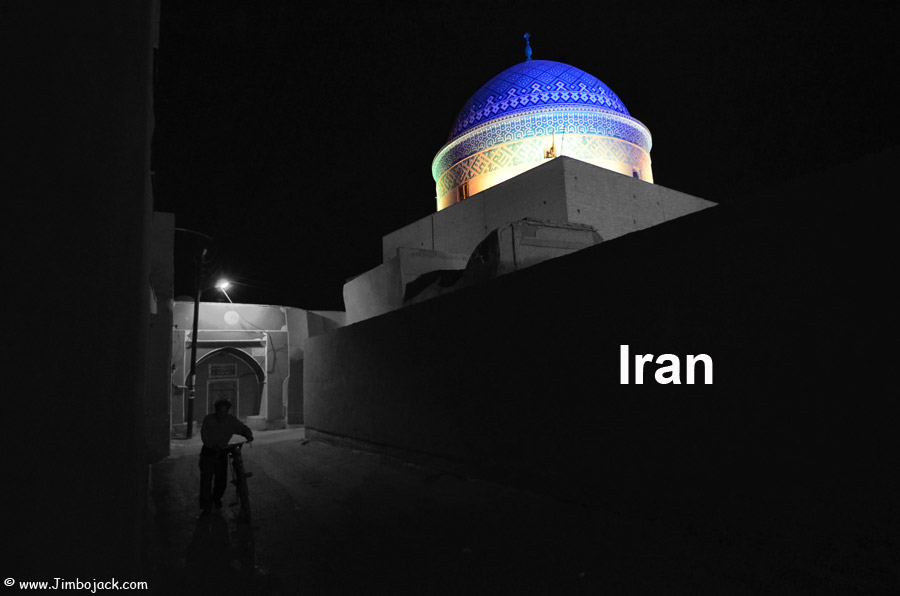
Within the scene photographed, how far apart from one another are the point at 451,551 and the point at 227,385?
1781 cm

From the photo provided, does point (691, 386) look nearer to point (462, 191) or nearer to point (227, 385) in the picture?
point (462, 191)

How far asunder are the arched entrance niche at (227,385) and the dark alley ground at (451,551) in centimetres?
1371

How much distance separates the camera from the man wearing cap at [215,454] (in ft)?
19.3

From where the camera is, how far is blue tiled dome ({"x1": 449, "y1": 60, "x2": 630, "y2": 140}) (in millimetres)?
15102

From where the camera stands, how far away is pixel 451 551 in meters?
4.41

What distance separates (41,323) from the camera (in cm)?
106

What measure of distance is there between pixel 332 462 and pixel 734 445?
7.10m

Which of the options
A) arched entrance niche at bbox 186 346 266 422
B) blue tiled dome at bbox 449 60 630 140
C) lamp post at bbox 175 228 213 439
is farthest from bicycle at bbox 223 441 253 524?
arched entrance niche at bbox 186 346 266 422

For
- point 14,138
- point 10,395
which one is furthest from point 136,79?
point 10,395

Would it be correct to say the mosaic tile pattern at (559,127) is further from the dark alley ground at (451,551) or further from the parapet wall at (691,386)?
the dark alley ground at (451,551)

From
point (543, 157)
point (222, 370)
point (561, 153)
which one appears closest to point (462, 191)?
point (543, 157)

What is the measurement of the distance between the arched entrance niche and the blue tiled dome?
11580 mm

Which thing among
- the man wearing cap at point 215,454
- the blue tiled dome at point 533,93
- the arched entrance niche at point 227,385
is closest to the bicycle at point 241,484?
the man wearing cap at point 215,454

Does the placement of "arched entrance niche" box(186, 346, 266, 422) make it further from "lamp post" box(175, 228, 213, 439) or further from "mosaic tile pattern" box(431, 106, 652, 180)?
"mosaic tile pattern" box(431, 106, 652, 180)
